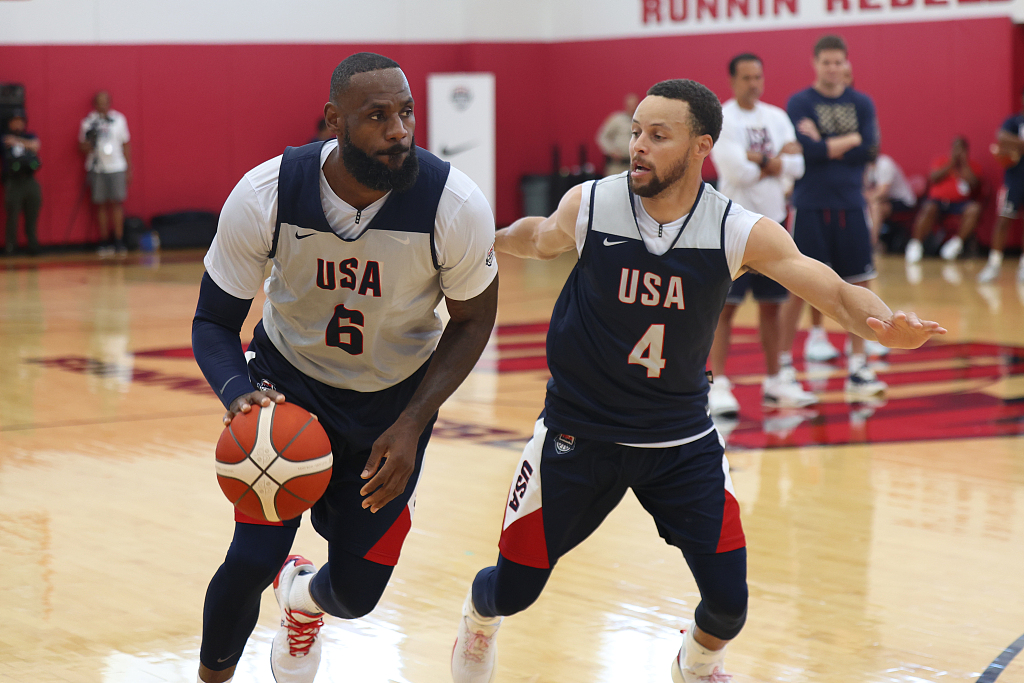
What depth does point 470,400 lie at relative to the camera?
311 inches

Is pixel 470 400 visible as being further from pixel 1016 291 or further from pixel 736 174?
pixel 1016 291

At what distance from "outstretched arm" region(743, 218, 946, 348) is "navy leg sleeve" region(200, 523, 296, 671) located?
143 centimetres

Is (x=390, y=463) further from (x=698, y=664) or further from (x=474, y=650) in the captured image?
(x=698, y=664)

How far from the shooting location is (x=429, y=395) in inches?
127

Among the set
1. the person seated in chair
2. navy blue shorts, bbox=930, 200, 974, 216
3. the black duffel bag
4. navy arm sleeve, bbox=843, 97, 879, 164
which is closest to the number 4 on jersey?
navy arm sleeve, bbox=843, 97, 879, 164

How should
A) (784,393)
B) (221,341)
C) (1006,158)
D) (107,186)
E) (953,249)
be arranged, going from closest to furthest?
(221,341) < (784,393) < (1006,158) < (953,249) < (107,186)

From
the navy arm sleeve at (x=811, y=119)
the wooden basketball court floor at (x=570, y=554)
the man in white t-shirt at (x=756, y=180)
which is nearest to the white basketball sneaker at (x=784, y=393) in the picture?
the man in white t-shirt at (x=756, y=180)

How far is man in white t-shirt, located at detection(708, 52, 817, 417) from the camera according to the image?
7.20 meters

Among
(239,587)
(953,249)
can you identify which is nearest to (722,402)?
(239,587)

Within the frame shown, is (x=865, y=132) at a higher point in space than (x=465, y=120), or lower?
higher

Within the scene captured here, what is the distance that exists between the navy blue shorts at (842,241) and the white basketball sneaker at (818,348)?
160 centimetres

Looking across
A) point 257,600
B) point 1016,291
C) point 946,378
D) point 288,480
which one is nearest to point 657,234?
point 288,480

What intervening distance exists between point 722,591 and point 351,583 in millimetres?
976

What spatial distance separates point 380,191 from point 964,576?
2690mm
